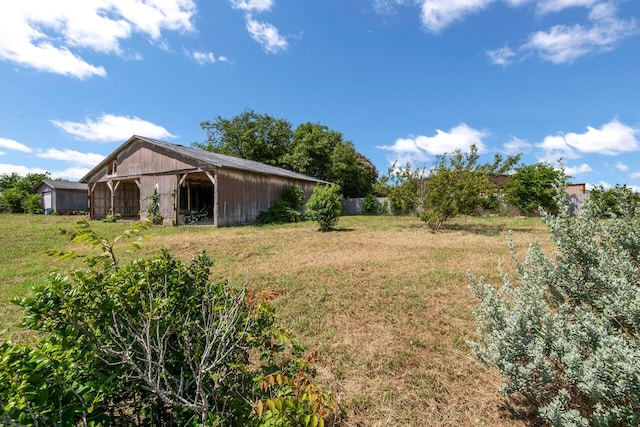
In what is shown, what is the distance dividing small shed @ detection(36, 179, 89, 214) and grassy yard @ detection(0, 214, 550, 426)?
72.5 feet

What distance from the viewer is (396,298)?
15.2ft

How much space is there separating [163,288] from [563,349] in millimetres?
2305

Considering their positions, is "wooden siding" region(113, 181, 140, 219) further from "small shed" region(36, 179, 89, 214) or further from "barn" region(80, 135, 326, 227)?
"small shed" region(36, 179, 89, 214)

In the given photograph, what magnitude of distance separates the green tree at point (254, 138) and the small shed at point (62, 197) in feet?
39.8

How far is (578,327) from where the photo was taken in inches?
66.9

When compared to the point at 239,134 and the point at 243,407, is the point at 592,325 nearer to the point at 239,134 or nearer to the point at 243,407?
the point at 243,407

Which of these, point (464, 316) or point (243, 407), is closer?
point (243, 407)

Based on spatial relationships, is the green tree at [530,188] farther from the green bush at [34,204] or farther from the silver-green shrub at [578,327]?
the green bush at [34,204]

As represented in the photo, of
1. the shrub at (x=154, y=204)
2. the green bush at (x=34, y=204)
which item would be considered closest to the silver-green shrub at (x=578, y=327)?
the shrub at (x=154, y=204)

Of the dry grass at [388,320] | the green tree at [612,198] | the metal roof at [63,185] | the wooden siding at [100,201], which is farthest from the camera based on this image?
the metal roof at [63,185]

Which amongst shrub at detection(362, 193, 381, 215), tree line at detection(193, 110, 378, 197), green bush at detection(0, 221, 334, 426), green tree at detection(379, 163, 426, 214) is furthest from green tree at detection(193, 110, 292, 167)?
green bush at detection(0, 221, 334, 426)

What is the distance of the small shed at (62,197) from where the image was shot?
26.8 metres

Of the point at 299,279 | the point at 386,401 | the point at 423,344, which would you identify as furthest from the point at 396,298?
the point at 386,401

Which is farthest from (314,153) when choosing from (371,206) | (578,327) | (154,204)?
(578,327)
